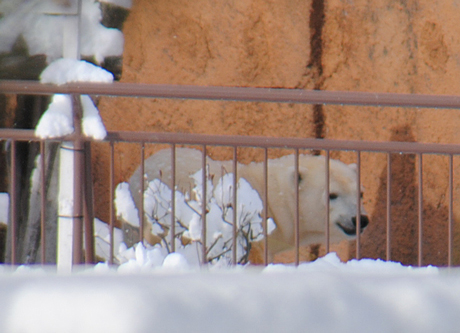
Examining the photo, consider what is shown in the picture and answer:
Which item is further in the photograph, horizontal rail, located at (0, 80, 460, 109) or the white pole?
A: the white pole

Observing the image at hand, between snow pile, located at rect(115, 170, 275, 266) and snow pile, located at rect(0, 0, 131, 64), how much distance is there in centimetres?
116

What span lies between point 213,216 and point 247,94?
3.43ft

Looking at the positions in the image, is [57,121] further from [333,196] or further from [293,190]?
[333,196]

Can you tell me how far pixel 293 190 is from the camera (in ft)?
12.9

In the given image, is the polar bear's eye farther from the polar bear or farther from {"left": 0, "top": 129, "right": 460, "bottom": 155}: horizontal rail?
{"left": 0, "top": 129, "right": 460, "bottom": 155}: horizontal rail

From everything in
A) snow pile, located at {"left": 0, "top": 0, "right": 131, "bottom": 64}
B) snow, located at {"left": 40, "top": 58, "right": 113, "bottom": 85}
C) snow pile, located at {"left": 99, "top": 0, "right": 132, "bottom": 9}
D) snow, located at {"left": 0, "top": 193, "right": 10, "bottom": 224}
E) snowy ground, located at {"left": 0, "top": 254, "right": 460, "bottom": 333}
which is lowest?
snow, located at {"left": 0, "top": 193, "right": 10, "bottom": 224}

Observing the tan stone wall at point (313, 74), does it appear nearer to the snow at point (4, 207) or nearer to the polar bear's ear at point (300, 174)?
the snow at point (4, 207)

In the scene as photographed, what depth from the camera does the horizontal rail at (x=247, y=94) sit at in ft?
8.94

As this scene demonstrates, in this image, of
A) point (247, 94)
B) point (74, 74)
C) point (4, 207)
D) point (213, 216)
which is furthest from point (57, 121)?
point (4, 207)

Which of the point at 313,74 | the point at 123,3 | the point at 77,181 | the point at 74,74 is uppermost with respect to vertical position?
the point at 123,3

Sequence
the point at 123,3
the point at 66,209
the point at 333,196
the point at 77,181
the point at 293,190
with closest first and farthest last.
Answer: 1. the point at 77,181
2. the point at 66,209
3. the point at 293,190
4. the point at 333,196
5. the point at 123,3

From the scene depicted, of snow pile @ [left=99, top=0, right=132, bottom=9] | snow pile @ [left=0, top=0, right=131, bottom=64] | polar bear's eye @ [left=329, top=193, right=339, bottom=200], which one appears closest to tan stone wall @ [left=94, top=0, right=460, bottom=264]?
snow pile @ [left=99, top=0, right=132, bottom=9]

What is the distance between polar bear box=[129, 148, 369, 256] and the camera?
4000 millimetres

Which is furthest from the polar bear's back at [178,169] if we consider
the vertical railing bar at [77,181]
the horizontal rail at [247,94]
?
the horizontal rail at [247,94]
